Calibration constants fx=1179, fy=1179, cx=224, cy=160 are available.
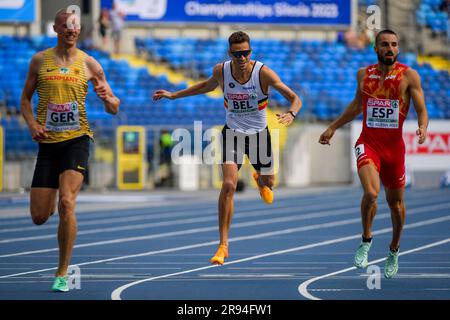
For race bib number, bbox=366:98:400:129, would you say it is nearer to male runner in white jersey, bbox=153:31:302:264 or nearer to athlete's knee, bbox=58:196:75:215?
male runner in white jersey, bbox=153:31:302:264

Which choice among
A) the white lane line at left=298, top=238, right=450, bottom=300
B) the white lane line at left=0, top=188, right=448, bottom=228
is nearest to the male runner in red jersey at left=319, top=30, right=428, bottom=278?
the white lane line at left=298, top=238, right=450, bottom=300

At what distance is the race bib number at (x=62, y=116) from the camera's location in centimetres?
980

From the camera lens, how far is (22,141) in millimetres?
29375

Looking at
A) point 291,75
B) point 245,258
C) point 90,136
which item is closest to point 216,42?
point 291,75

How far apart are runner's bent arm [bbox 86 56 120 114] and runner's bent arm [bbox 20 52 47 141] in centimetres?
43

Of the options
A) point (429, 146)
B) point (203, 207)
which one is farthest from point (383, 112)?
point (429, 146)

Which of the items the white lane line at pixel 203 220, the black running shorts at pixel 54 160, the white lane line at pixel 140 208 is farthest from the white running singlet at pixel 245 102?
the white lane line at pixel 140 208

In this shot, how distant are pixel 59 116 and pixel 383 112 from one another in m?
2.86

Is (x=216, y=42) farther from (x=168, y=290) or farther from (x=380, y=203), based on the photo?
(x=168, y=290)

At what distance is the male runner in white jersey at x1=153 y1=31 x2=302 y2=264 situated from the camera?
36.5ft

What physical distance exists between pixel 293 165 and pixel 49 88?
22518 millimetres

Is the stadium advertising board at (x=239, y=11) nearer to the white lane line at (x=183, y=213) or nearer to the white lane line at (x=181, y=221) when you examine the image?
the white lane line at (x=183, y=213)

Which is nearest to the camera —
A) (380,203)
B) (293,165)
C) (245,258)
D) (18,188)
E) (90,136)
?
(90,136)

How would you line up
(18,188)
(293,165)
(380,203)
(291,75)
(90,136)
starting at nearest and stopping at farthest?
(90,136)
(380,203)
(18,188)
(293,165)
(291,75)
